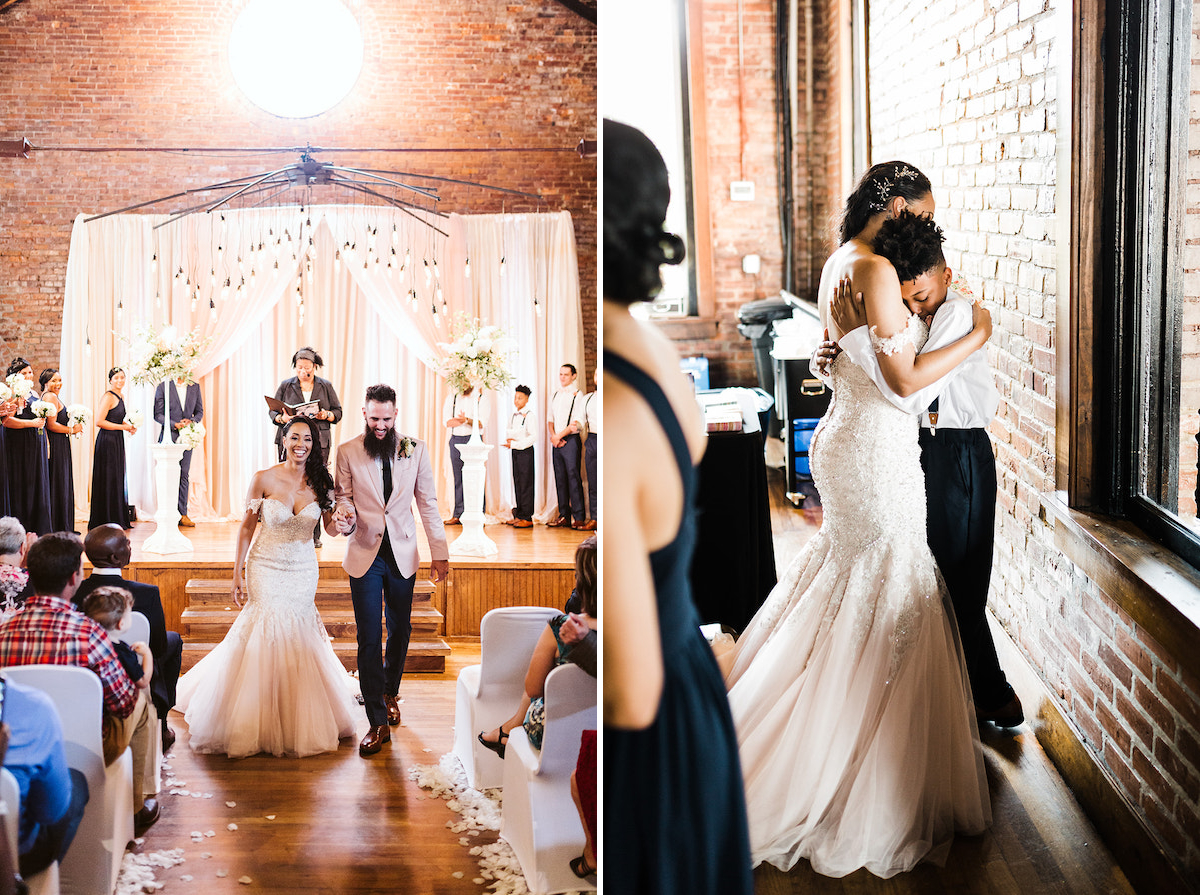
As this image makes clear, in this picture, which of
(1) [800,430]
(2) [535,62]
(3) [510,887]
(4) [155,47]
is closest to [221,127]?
(4) [155,47]

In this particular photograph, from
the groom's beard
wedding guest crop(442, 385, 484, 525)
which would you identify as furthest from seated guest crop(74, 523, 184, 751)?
wedding guest crop(442, 385, 484, 525)

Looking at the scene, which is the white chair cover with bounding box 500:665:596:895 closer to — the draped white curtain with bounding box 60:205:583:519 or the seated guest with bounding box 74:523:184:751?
the draped white curtain with bounding box 60:205:583:519

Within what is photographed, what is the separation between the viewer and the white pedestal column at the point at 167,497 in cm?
186

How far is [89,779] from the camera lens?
5.78ft

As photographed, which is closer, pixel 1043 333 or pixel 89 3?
pixel 89 3

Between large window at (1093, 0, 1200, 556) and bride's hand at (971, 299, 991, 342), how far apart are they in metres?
0.25

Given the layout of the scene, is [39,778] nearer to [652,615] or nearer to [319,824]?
[319,824]

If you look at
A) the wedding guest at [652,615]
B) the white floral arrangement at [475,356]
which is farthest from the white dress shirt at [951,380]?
the white floral arrangement at [475,356]

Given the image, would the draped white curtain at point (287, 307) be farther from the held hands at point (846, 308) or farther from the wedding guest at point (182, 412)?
the held hands at point (846, 308)

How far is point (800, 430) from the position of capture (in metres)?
1.92

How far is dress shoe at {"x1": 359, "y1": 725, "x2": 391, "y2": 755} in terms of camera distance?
1.94 meters

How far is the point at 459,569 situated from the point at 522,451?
292mm

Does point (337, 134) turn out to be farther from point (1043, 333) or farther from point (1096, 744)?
point (1096, 744)

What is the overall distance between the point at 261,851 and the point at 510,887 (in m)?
0.50
